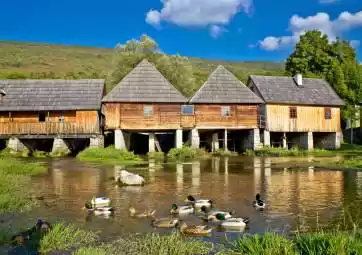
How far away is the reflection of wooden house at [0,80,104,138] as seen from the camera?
39594mm

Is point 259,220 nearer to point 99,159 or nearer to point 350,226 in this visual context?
point 350,226

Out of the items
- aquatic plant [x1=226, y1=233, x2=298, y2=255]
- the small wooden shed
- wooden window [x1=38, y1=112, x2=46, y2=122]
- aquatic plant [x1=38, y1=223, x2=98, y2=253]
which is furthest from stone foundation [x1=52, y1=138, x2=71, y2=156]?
aquatic plant [x1=226, y1=233, x2=298, y2=255]

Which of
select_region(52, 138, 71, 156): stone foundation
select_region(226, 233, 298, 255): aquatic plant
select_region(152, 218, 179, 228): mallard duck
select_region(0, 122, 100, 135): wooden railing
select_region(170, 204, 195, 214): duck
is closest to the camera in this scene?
select_region(226, 233, 298, 255): aquatic plant

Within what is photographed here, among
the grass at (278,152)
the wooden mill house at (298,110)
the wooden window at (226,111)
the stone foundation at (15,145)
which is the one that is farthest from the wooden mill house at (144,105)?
the wooden mill house at (298,110)

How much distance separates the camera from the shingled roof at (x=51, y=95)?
3959 centimetres

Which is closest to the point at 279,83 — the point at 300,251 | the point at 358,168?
the point at 358,168

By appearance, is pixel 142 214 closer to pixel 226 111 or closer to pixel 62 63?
pixel 226 111

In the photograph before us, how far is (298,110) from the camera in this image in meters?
44.1

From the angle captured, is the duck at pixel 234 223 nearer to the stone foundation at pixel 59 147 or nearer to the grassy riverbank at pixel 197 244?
the grassy riverbank at pixel 197 244

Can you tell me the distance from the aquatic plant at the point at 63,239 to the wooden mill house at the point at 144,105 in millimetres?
29028

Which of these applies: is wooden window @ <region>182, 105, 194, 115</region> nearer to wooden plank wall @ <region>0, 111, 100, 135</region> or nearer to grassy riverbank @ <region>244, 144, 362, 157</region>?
grassy riverbank @ <region>244, 144, 362, 157</region>

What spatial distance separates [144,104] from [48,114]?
8440mm

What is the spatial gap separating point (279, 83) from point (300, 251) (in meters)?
38.4

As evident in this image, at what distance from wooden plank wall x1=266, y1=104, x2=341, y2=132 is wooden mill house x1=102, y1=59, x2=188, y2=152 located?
8.76m
